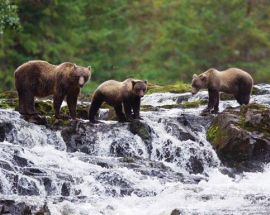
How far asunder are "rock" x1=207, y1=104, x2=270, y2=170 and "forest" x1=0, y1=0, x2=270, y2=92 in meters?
21.0

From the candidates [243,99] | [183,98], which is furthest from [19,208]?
[183,98]

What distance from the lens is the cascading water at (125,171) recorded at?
38.1 ft

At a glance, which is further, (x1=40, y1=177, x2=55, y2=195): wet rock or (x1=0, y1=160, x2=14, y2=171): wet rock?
(x1=0, y1=160, x2=14, y2=171): wet rock

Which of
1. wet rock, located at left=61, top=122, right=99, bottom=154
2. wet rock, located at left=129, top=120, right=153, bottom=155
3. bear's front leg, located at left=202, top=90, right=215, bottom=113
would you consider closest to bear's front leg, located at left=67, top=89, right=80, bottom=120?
wet rock, located at left=61, top=122, right=99, bottom=154

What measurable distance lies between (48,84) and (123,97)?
4.71 feet

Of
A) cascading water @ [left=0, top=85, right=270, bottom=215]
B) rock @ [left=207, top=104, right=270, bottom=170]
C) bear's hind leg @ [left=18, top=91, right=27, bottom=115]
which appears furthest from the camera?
bear's hind leg @ [left=18, top=91, right=27, bottom=115]

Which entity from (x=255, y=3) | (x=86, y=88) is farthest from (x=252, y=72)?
(x=86, y=88)

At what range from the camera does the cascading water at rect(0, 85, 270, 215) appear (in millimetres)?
11609

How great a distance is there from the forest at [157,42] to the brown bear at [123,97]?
19.8 meters

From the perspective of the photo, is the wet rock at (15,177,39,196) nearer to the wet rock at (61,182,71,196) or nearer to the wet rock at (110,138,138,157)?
the wet rock at (61,182,71,196)

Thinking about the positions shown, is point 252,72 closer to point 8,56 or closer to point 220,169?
point 8,56

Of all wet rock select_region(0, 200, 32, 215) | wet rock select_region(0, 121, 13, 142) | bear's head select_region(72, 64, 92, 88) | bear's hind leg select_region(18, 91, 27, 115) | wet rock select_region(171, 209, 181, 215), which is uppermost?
bear's head select_region(72, 64, 92, 88)

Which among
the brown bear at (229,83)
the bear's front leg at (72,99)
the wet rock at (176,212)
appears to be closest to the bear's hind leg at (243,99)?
the brown bear at (229,83)

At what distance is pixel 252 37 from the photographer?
4034 cm
